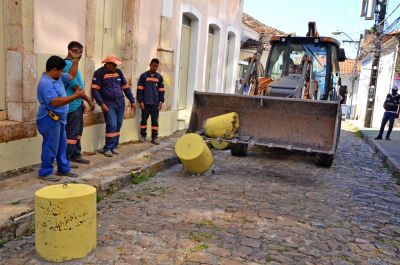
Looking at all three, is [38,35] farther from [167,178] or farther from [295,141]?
[295,141]

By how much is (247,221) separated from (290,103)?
3549mm

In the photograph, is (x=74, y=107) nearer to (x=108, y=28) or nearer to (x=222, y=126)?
(x=108, y=28)

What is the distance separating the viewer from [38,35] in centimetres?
540

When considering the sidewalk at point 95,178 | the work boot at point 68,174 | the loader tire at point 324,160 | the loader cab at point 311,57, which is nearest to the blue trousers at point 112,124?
the sidewalk at point 95,178

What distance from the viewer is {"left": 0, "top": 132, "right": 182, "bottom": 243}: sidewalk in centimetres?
379

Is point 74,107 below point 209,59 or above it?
below

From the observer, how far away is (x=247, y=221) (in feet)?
14.7

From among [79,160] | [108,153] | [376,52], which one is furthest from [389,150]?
[376,52]

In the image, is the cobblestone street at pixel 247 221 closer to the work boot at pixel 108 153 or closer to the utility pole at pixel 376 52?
the work boot at pixel 108 153

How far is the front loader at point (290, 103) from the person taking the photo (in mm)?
7324

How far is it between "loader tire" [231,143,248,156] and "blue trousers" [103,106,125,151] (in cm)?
243

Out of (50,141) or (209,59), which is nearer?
(50,141)

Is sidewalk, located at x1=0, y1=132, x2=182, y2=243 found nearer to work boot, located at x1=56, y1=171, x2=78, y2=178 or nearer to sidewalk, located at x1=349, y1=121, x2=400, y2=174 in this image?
work boot, located at x1=56, y1=171, x2=78, y2=178

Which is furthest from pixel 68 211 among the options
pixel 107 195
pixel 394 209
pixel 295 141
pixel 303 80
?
pixel 303 80
